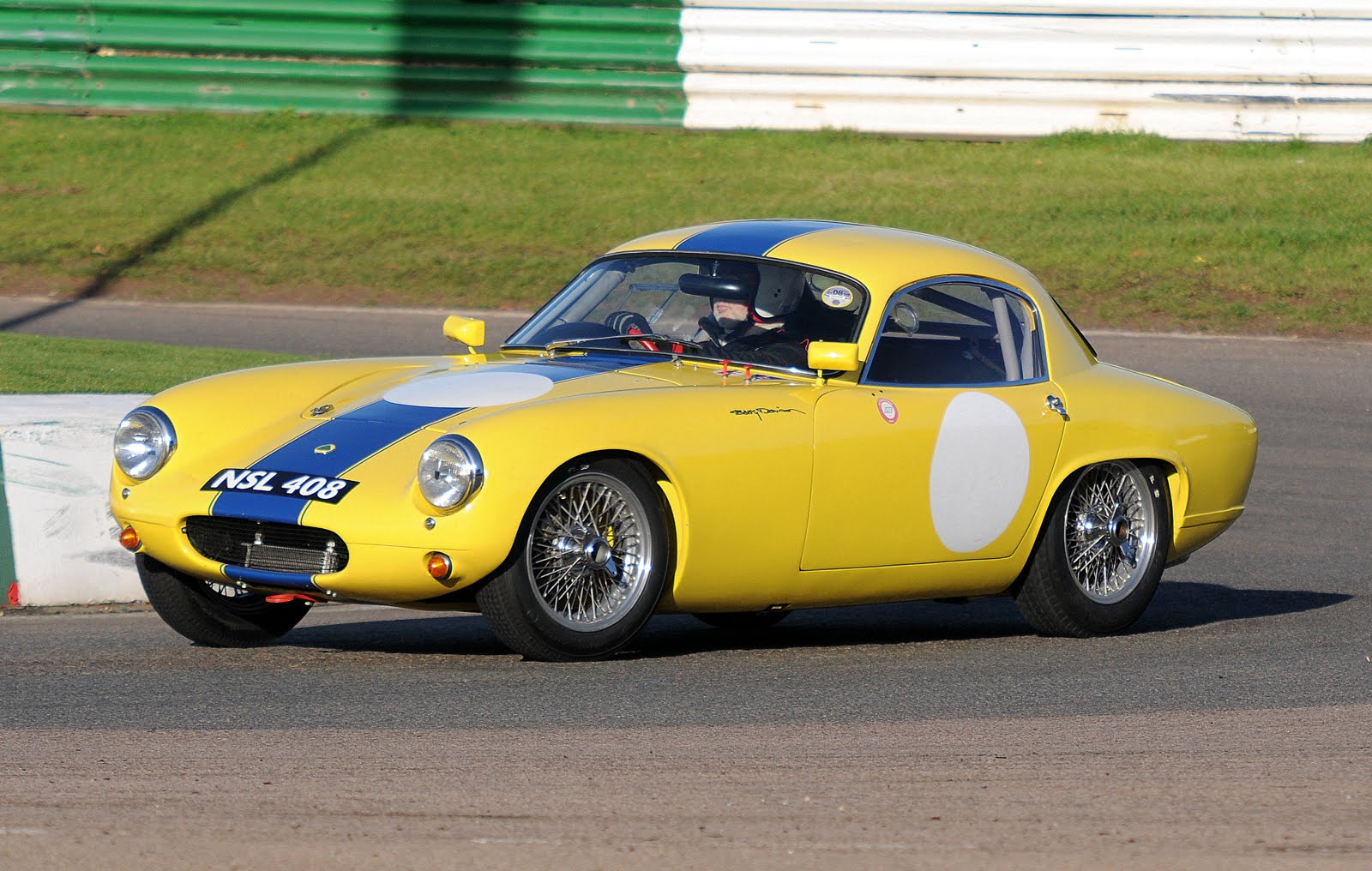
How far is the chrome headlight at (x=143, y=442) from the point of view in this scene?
5.94 m

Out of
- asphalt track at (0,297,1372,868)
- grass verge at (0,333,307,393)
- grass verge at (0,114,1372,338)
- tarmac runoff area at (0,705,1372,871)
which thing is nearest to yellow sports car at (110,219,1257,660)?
asphalt track at (0,297,1372,868)

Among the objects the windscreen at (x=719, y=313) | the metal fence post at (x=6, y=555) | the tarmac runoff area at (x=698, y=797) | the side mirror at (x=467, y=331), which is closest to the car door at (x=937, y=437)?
the windscreen at (x=719, y=313)

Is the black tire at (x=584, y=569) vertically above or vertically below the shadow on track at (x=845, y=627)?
above

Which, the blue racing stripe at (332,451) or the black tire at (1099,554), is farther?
the black tire at (1099,554)

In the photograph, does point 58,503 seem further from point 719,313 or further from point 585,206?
point 585,206

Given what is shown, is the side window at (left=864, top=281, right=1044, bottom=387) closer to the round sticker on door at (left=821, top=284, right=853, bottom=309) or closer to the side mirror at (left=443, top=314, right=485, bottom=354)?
the round sticker on door at (left=821, top=284, right=853, bottom=309)

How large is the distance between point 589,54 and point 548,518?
13.6 meters

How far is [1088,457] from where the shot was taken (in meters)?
6.82

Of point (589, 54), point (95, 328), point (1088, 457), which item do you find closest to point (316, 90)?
point (589, 54)

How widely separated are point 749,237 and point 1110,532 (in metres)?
1.71

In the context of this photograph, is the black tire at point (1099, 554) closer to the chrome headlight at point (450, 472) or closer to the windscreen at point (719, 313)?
the windscreen at point (719, 313)

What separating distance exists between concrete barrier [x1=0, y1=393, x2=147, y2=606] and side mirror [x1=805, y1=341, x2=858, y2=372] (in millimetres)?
2972

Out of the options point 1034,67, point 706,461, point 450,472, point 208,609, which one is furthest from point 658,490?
point 1034,67

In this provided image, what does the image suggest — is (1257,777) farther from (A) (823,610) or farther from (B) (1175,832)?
(A) (823,610)
